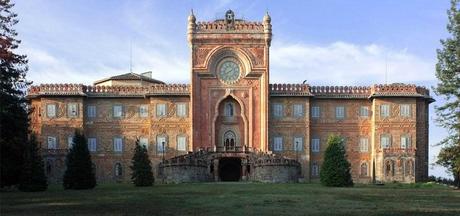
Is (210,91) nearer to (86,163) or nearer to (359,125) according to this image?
(359,125)

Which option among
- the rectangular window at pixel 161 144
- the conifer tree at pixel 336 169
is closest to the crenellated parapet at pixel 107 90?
the rectangular window at pixel 161 144

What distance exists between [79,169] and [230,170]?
25077mm

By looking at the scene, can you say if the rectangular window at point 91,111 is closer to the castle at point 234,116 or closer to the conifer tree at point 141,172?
the castle at point 234,116

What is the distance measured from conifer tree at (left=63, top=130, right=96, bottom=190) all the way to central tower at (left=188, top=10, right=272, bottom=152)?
23939 mm

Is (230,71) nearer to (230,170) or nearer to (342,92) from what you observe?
(230,170)

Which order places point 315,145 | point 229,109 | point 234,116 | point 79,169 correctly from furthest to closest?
point 315,145
point 229,109
point 234,116
point 79,169

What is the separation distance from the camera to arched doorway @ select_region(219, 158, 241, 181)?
6912cm

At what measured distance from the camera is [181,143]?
7269 cm

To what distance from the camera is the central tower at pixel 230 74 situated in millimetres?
71062

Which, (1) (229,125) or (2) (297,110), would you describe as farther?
(2) (297,110)

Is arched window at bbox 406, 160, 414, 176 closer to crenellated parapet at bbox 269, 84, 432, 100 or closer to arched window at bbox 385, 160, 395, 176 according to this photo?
arched window at bbox 385, 160, 395, 176

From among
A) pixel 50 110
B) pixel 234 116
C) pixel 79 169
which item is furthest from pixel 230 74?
pixel 79 169

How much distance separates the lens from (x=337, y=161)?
4834cm

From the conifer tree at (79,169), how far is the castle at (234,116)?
2352 centimetres
